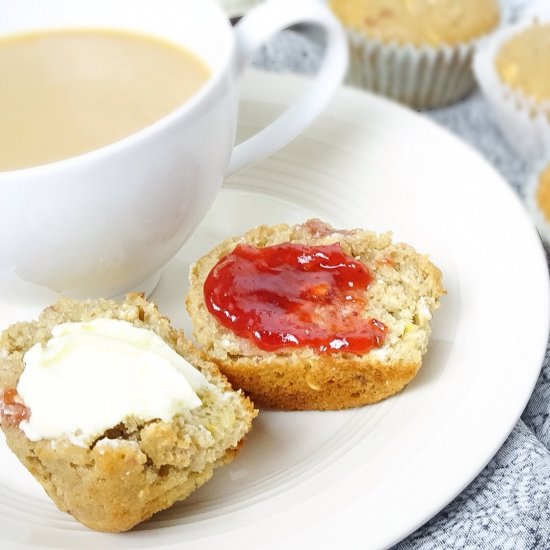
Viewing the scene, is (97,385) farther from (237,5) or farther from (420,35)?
(237,5)

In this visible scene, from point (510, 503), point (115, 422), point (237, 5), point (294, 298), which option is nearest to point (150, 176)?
point (294, 298)

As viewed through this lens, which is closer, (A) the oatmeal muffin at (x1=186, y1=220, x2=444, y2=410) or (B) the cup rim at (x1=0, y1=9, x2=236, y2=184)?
(B) the cup rim at (x1=0, y1=9, x2=236, y2=184)

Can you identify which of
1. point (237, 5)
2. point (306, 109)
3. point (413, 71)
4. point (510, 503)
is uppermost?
point (306, 109)

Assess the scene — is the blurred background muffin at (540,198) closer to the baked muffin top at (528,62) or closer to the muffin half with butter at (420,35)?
the baked muffin top at (528,62)

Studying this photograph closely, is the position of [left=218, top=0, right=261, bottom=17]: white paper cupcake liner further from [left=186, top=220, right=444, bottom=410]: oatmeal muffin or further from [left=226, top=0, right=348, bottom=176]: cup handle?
[left=186, top=220, right=444, bottom=410]: oatmeal muffin

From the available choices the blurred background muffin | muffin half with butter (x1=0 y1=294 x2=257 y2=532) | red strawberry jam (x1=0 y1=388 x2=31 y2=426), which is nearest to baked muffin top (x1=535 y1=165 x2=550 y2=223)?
the blurred background muffin

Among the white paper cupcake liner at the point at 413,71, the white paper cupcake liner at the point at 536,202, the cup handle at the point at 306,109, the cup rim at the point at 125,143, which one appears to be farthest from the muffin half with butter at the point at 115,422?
the white paper cupcake liner at the point at 413,71
